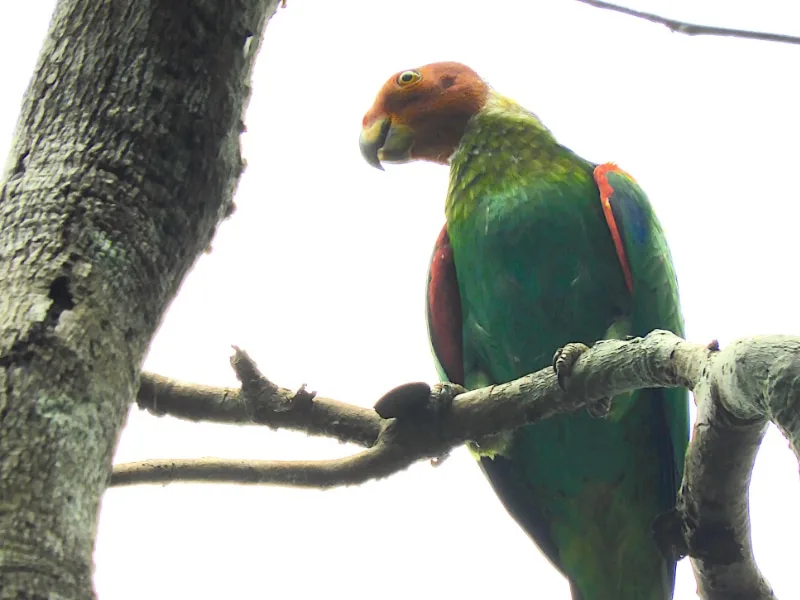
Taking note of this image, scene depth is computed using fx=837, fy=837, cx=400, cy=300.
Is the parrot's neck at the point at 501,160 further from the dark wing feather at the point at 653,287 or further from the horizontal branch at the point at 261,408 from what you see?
the horizontal branch at the point at 261,408

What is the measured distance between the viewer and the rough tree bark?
37.2 inches

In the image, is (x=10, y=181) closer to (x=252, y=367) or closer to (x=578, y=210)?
(x=252, y=367)

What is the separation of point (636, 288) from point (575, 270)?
0.66ft

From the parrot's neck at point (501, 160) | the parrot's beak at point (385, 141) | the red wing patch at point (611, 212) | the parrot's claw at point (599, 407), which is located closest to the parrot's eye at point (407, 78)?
the parrot's beak at point (385, 141)

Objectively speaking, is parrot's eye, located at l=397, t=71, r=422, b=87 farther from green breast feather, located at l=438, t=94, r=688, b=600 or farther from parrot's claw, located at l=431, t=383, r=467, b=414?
parrot's claw, located at l=431, t=383, r=467, b=414

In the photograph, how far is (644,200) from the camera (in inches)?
114

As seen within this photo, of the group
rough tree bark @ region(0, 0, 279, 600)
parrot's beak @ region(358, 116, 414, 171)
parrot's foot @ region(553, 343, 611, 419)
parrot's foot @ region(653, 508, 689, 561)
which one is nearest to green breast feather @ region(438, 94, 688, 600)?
parrot's foot @ region(653, 508, 689, 561)

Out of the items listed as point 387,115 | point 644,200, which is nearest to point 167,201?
point 644,200

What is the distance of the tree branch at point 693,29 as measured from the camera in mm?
1053

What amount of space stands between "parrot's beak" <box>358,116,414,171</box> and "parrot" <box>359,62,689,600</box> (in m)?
0.32

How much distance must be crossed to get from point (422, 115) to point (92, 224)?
7.54ft

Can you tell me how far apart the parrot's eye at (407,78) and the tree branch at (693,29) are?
2.10 m

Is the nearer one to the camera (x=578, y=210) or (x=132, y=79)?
(x=132, y=79)

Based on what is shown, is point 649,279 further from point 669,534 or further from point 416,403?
point 416,403
